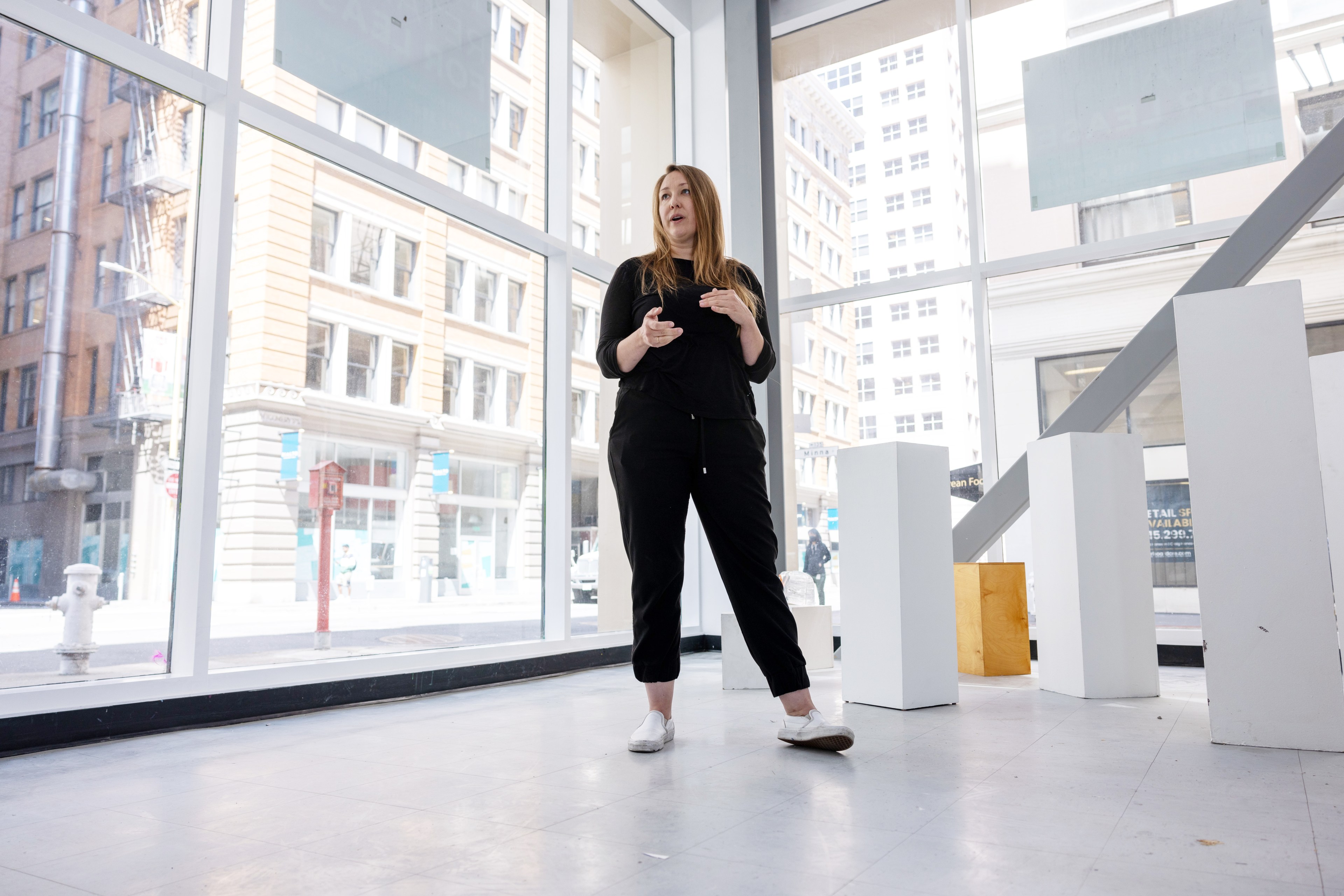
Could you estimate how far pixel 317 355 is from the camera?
333 centimetres

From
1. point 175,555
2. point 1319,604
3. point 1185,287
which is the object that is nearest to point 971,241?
point 1185,287

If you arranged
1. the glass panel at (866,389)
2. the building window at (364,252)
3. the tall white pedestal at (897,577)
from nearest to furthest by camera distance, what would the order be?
the tall white pedestal at (897,577), the building window at (364,252), the glass panel at (866,389)

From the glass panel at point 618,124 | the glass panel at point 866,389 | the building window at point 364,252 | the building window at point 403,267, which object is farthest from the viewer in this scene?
the glass panel at point 866,389

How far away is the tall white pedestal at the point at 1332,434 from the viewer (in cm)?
303

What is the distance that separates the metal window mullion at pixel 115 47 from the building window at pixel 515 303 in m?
1.49

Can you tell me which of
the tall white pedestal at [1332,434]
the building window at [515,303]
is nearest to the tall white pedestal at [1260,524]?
the tall white pedestal at [1332,434]

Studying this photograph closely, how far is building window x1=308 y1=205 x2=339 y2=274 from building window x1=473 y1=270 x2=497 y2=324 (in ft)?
2.04

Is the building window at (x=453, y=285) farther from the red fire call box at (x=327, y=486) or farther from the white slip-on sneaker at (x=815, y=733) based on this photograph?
the white slip-on sneaker at (x=815, y=733)

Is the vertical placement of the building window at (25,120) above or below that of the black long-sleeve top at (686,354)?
above

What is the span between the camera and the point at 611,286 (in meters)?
2.06

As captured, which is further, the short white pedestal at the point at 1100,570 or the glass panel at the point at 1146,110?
the glass panel at the point at 1146,110

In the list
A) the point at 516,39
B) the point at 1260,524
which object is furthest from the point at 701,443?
the point at 516,39

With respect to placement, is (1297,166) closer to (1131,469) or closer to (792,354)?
(1131,469)

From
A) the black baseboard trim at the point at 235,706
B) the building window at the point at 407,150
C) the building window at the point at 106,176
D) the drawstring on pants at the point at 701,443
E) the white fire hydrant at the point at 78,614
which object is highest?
the building window at the point at 407,150
